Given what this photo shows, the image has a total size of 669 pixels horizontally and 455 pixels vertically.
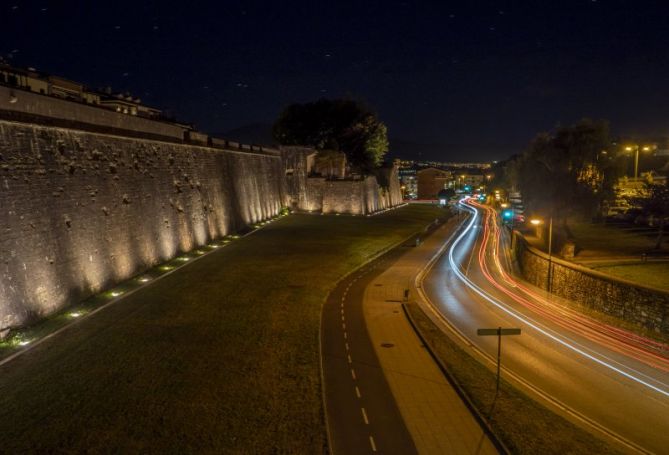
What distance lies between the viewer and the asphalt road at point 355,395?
37.7ft

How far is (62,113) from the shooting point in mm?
23500

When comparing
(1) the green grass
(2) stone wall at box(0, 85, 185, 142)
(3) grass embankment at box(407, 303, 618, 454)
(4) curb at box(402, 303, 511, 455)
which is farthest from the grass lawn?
(2) stone wall at box(0, 85, 185, 142)

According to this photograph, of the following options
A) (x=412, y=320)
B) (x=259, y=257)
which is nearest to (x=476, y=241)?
(x=259, y=257)

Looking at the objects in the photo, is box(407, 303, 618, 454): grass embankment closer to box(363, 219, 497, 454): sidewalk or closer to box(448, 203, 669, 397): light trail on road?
box(363, 219, 497, 454): sidewalk

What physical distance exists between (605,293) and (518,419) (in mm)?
15565

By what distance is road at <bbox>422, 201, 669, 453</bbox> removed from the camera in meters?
14.0

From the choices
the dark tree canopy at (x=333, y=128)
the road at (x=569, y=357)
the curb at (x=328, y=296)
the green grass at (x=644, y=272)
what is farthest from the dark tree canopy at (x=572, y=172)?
the dark tree canopy at (x=333, y=128)

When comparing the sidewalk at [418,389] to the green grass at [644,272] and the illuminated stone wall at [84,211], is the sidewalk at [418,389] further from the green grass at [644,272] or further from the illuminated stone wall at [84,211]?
the green grass at [644,272]

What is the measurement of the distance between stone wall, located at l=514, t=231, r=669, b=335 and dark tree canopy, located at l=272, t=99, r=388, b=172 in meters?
46.3

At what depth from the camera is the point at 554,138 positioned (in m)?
54.0

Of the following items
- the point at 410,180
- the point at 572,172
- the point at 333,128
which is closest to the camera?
the point at 572,172

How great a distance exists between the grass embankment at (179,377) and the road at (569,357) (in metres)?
7.41

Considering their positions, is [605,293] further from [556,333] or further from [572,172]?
[572,172]

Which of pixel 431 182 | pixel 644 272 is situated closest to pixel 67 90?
pixel 644 272
